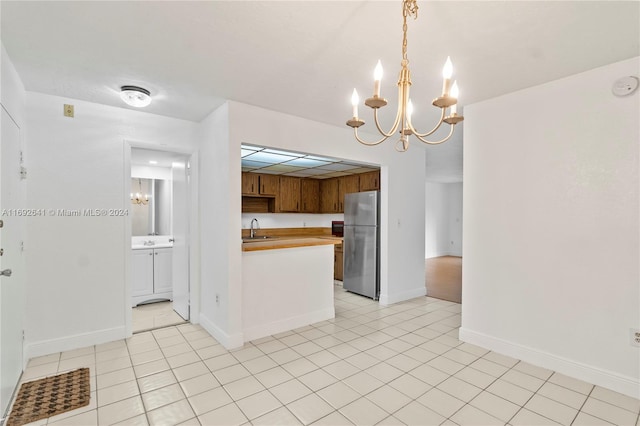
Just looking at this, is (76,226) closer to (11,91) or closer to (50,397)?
(11,91)

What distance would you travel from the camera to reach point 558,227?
103 inches

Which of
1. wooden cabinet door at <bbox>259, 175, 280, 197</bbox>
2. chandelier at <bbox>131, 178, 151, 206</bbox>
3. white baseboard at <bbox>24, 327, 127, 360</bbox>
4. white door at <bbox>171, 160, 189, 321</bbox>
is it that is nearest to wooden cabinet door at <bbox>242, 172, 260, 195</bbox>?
wooden cabinet door at <bbox>259, 175, 280, 197</bbox>

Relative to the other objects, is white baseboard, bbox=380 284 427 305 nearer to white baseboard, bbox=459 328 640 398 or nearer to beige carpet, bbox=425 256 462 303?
beige carpet, bbox=425 256 462 303

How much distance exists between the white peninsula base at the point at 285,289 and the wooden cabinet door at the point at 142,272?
84.8 inches

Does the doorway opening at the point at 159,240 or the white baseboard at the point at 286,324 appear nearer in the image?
the white baseboard at the point at 286,324

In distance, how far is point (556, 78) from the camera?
255cm

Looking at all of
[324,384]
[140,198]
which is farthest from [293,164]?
[324,384]

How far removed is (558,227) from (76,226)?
446 cm

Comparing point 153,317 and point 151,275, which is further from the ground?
point 151,275

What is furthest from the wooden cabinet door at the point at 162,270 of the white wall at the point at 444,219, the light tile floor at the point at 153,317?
the white wall at the point at 444,219

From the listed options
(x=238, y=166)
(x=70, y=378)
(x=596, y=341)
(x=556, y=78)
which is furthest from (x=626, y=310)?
→ (x=70, y=378)

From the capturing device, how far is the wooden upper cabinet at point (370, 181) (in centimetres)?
582

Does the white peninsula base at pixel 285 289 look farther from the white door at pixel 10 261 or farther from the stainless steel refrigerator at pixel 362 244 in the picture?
the white door at pixel 10 261

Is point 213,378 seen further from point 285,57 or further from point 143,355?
point 285,57
